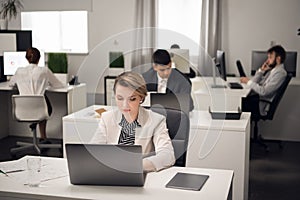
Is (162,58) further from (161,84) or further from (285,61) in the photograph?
(285,61)

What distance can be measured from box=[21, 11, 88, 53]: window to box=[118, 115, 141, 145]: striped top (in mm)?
5830

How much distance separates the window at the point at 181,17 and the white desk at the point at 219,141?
395cm

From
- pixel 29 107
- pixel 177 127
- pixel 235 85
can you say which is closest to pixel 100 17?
pixel 235 85

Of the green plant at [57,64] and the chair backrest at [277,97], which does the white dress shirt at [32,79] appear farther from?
the chair backrest at [277,97]

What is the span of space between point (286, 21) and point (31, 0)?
4.43 meters

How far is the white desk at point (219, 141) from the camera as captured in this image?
139 inches

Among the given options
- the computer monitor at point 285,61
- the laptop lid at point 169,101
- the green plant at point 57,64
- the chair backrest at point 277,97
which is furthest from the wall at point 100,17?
the laptop lid at point 169,101

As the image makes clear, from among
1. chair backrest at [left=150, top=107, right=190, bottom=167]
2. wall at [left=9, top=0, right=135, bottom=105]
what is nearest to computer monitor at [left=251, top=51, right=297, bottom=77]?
wall at [left=9, top=0, right=135, bottom=105]

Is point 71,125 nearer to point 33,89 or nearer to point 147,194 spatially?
point 33,89

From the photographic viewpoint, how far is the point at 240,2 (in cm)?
726

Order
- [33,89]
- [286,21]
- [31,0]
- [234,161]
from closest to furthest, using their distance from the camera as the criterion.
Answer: [234,161] < [33,89] < [286,21] < [31,0]

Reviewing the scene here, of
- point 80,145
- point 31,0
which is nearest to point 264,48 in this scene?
point 31,0

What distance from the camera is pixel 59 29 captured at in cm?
846

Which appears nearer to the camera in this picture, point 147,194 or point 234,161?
point 147,194
